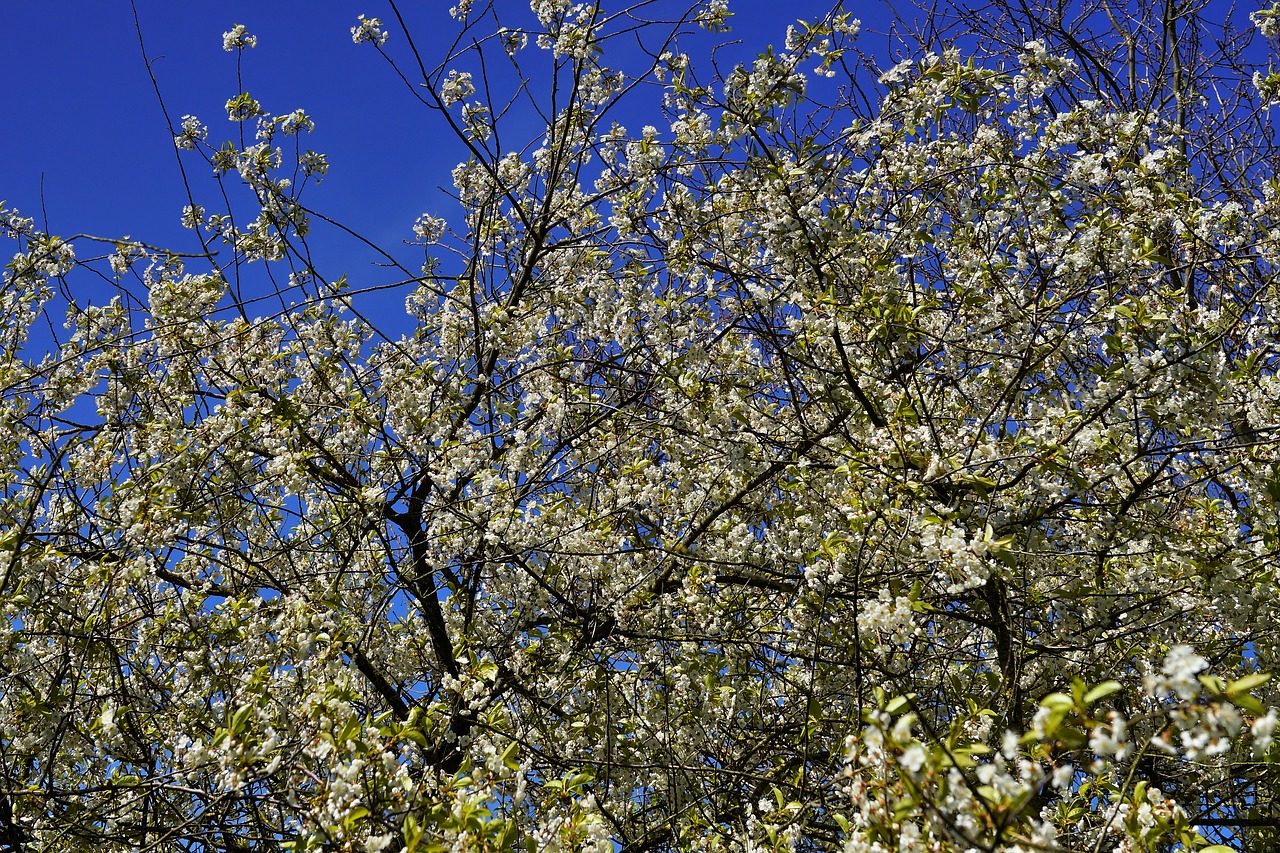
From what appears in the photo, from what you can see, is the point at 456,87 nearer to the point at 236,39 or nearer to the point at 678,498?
the point at 236,39

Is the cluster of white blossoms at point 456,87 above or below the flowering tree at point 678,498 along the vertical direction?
above

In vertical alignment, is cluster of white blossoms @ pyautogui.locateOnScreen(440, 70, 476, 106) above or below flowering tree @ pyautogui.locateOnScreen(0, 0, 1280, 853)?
above

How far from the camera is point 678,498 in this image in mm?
5023

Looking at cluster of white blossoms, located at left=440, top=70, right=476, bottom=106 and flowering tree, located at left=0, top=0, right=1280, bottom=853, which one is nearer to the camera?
flowering tree, located at left=0, top=0, right=1280, bottom=853

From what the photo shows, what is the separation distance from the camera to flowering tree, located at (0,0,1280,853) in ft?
10.4

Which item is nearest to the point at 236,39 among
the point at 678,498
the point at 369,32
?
the point at 369,32

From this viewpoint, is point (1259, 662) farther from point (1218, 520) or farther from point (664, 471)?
point (664, 471)

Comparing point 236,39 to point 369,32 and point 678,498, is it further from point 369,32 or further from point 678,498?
point 678,498

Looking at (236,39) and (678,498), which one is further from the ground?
(236,39)

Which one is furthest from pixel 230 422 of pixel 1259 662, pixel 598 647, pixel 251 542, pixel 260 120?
pixel 1259 662

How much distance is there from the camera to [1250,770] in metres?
4.12

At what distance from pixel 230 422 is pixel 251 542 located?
0.88 meters

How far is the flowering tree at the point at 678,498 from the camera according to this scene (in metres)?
3.18

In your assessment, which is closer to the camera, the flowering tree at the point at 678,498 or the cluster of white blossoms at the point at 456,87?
Result: the flowering tree at the point at 678,498
